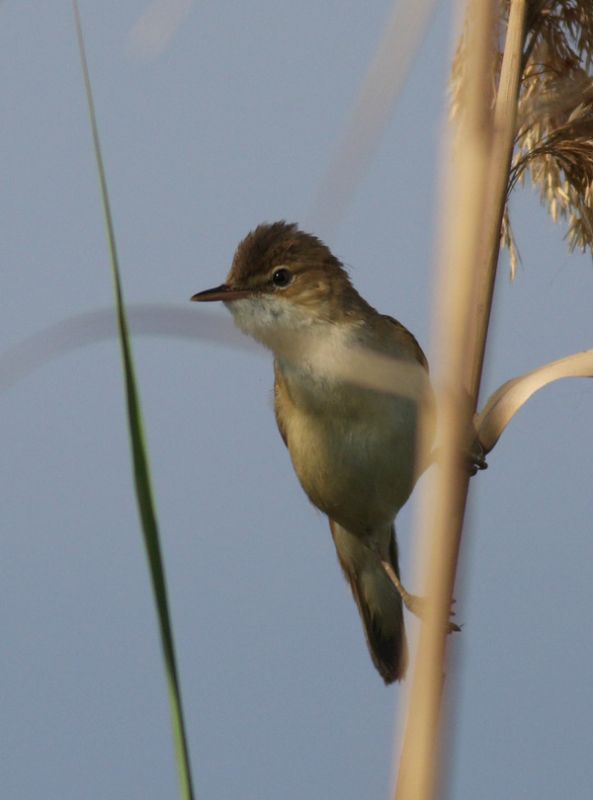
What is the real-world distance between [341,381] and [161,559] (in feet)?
6.05

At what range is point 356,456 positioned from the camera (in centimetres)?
289

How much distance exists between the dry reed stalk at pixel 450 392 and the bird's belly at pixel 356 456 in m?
1.42

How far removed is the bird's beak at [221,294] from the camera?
2764mm

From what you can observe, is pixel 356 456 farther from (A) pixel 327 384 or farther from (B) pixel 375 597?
(B) pixel 375 597

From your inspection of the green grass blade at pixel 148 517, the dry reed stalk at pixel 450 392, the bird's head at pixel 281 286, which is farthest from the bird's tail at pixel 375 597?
the green grass blade at pixel 148 517

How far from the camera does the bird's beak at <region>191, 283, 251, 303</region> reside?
A: 2.76 m

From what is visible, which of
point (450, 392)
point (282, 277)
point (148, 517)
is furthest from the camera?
point (282, 277)

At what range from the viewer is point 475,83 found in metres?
1.30

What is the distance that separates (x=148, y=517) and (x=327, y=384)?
72.3 inches

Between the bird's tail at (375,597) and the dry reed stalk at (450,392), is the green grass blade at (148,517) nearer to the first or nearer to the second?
the dry reed stalk at (450,392)

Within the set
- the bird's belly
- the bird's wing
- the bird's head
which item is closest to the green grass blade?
the bird's head

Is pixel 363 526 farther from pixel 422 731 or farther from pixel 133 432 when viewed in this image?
pixel 133 432

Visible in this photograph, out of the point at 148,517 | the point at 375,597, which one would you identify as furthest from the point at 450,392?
the point at 375,597

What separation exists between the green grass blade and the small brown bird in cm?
173
